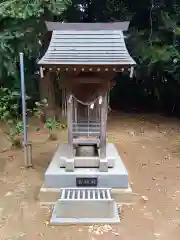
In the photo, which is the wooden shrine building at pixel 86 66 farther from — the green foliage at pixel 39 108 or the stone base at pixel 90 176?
the green foliage at pixel 39 108

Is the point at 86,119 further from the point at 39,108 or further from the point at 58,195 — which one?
the point at 39,108

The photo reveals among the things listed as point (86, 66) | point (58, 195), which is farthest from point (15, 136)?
point (86, 66)

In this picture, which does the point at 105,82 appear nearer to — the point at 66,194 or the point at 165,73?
the point at 66,194

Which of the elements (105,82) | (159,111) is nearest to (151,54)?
(159,111)

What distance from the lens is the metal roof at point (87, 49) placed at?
4156 mm

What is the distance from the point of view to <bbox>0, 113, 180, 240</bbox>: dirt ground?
A: 12.0ft

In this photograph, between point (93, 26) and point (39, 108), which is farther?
point (39, 108)

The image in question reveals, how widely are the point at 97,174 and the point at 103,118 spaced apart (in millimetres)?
886

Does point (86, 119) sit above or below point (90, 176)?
above

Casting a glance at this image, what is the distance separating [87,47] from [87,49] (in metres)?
0.05

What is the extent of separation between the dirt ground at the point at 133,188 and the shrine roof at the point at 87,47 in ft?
6.82

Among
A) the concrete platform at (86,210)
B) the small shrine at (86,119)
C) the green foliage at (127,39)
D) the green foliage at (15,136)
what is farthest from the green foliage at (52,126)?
the concrete platform at (86,210)

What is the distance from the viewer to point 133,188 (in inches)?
193

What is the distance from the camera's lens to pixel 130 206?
4352 millimetres
